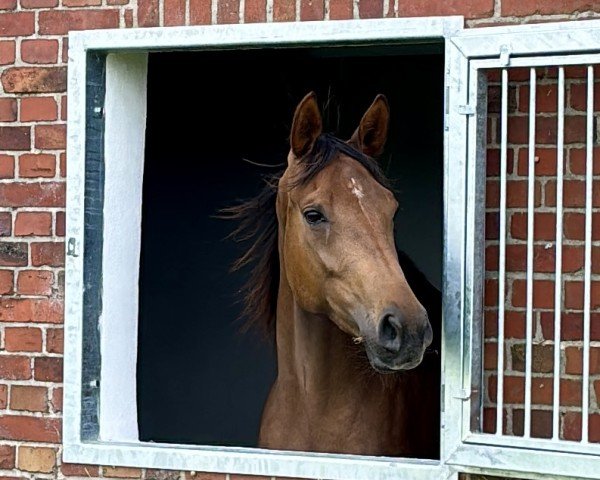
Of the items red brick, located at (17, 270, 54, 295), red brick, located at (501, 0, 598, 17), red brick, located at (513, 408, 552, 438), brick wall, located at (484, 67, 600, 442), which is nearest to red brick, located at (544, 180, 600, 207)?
brick wall, located at (484, 67, 600, 442)

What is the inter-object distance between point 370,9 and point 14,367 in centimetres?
168

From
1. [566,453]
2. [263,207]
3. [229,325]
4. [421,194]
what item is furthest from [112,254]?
[421,194]

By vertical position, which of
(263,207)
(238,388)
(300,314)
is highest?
(263,207)

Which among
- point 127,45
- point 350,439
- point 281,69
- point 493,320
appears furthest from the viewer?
point 281,69

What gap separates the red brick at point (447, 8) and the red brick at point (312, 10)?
0.24 m

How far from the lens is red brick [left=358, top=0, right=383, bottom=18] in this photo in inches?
134

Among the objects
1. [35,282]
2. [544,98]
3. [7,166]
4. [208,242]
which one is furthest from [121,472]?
[208,242]

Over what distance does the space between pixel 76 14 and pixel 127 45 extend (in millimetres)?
259

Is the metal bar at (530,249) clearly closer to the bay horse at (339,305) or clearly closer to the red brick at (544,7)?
the red brick at (544,7)

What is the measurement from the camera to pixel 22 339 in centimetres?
384

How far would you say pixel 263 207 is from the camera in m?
4.30

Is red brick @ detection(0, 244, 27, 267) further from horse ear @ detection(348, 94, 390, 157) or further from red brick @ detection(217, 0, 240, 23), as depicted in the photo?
horse ear @ detection(348, 94, 390, 157)

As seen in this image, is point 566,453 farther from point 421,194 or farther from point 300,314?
point 421,194

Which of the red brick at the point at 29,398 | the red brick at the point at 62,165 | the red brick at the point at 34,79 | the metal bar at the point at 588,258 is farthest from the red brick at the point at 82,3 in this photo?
the metal bar at the point at 588,258
